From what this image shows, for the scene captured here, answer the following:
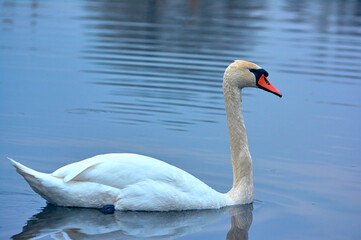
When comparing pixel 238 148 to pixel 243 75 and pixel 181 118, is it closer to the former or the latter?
pixel 243 75

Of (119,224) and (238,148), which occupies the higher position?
(238,148)

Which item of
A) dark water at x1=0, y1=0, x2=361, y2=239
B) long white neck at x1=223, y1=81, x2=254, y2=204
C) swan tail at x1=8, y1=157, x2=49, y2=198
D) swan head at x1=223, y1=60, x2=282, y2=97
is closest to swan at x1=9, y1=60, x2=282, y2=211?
swan tail at x1=8, y1=157, x2=49, y2=198

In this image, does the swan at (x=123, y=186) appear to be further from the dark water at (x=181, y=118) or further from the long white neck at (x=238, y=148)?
the long white neck at (x=238, y=148)

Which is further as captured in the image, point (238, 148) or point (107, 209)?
point (238, 148)

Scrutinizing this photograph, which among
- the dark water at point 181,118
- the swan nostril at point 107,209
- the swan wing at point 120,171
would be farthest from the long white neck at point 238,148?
the swan nostril at point 107,209

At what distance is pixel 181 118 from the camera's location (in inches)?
450

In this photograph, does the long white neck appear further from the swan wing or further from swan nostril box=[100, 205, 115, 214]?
swan nostril box=[100, 205, 115, 214]

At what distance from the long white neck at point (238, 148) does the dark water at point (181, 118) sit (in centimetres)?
23

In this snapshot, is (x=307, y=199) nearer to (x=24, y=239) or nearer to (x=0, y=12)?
(x=24, y=239)

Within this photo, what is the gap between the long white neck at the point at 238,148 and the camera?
824 centimetres

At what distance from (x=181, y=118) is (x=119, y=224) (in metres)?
4.37

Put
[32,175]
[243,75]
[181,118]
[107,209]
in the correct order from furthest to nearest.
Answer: [181,118], [243,75], [107,209], [32,175]

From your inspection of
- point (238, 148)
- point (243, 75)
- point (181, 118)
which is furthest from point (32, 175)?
point (181, 118)

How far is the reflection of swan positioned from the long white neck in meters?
0.49
